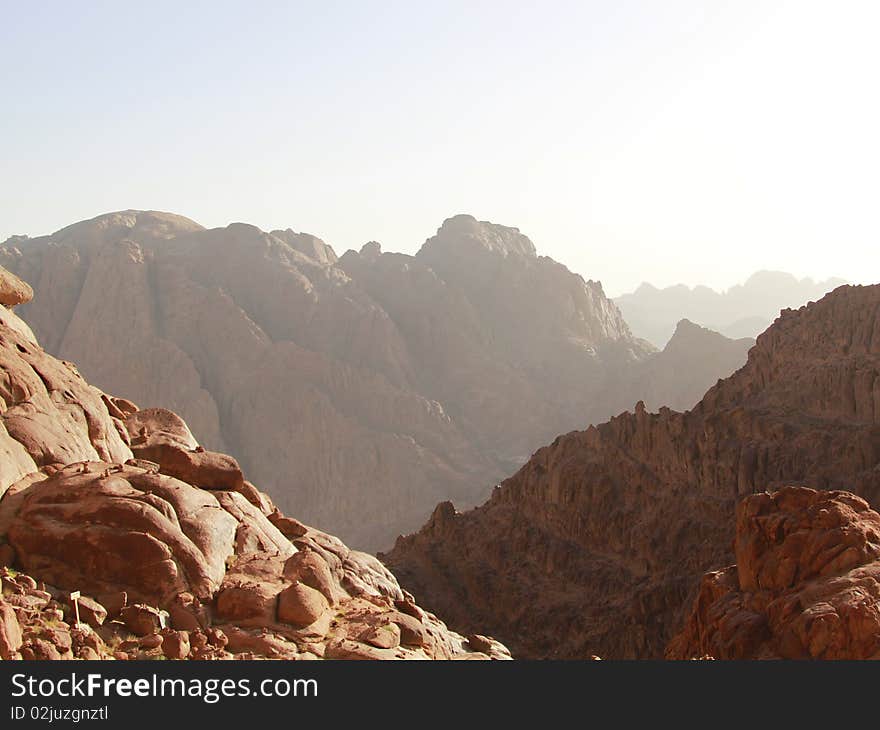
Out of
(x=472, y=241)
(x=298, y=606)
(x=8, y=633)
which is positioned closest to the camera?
(x=8, y=633)

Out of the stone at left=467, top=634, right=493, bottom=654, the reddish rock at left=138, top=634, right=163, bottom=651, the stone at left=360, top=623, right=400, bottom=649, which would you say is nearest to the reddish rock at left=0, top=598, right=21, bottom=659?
the reddish rock at left=138, top=634, right=163, bottom=651

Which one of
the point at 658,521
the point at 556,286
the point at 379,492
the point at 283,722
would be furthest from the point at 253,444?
the point at 283,722

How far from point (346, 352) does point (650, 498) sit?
71709mm

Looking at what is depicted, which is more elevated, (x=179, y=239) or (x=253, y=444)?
(x=179, y=239)

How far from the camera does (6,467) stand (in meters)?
21.8

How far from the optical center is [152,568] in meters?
20.3

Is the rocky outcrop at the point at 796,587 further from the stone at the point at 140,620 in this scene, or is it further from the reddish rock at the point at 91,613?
the reddish rock at the point at 91,613

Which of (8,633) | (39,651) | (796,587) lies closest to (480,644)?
(796,587)

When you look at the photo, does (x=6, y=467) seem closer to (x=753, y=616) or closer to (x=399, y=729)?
(x=399, y=729)

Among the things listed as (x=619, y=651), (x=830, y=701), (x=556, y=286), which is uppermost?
(x=556, y=286)

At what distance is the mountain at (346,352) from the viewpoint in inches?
4560

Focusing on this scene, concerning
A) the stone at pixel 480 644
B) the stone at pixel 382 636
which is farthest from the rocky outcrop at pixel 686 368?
the stone at pixel 382 636

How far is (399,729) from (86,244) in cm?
13326

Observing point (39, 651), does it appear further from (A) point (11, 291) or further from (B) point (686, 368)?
(B) point (686, 368)
